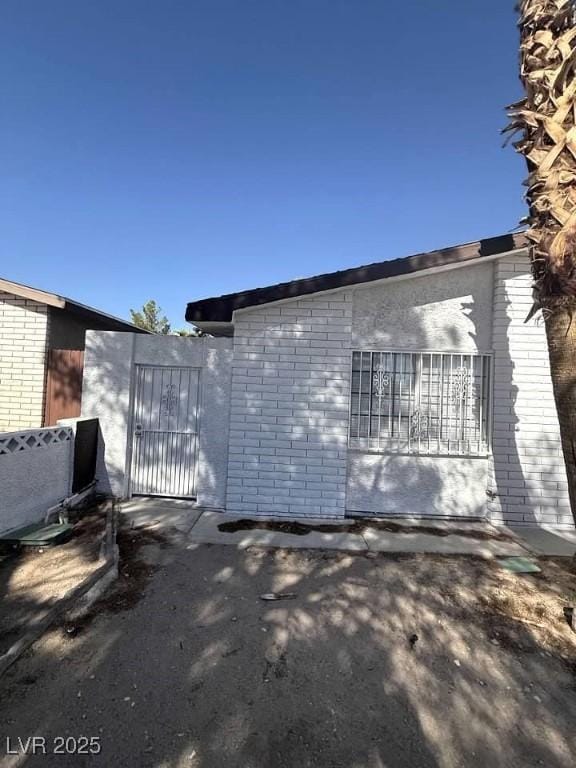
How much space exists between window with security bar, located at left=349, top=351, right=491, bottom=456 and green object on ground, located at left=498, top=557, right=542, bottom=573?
68.8 inches

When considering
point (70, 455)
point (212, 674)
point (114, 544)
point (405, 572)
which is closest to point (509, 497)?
point (405, 572)

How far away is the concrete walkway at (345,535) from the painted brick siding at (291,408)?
0.37 m

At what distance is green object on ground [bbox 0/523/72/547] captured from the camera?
14.3ft

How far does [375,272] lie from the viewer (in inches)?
216

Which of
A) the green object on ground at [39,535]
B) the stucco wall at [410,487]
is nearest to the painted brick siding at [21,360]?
the green object on ground at [39,535]

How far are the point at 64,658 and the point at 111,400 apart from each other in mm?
4084

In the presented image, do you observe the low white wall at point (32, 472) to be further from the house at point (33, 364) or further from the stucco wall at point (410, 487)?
the stucco wall at point (410, 487)

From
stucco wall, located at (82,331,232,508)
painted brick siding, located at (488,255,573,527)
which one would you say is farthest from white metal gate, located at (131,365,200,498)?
painted brick siding, located at (488,255,573,527)

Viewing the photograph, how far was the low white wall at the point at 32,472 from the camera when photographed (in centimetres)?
446

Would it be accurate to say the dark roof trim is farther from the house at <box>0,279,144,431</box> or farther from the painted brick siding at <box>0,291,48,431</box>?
the painted brick siding at <box>0,291,48,431</box>

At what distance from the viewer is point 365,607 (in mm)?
3414

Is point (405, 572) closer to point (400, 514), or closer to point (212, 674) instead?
point (400, 514)

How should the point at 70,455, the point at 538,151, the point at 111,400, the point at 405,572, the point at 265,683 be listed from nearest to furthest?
the point at 265,683
the point at 538,151
the point at 405,572
the point at 70,455
the point at 111,400

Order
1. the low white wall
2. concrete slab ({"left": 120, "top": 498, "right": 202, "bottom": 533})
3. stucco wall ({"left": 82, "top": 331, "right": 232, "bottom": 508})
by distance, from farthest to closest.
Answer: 1. stucco wall ({"left": 82, "top": 331, "right": 232, "bottom": 508})
2. concrete slab ({"left": 120, "top": 498, "right": 202, "bottom": 533})
3. the low white wall
